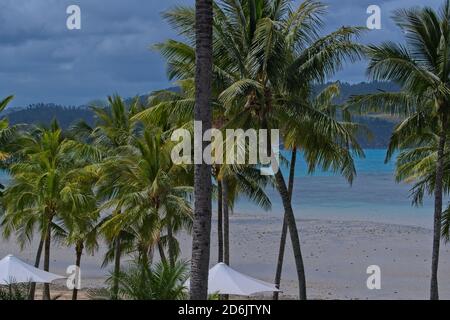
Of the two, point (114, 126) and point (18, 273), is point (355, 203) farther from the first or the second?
point (18, 273)

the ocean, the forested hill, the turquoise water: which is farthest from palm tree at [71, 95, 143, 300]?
the forested hill

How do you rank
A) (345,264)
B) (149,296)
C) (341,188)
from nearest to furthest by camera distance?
(149,296)
(345,264)
(341,188)

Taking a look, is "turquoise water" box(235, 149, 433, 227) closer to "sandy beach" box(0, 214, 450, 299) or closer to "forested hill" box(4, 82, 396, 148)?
"sandy beach" box(0, 214, 450, 299)

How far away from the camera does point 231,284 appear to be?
71.7 feet

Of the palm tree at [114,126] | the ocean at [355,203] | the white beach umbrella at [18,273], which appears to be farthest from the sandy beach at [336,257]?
the white beach umbrella at [18,273]

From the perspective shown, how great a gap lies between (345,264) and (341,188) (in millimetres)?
65158

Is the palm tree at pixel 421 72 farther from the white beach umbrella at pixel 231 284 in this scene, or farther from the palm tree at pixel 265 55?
the white beach umbrella at pixel 231 284

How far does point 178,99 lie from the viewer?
79.9 ft

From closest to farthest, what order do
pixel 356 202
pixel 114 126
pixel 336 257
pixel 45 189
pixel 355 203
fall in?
pixel 45 189 → pixel 114 126 → pixel 336 257 → pixel 355 203 → pixel 356 202

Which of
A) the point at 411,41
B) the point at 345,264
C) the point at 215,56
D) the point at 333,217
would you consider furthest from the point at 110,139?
the point at 333,217

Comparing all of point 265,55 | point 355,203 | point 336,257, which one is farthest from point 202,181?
point 355,203

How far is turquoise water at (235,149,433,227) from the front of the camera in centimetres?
8000

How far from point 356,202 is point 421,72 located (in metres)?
72.7

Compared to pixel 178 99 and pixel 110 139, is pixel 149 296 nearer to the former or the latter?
pixel 178 99
